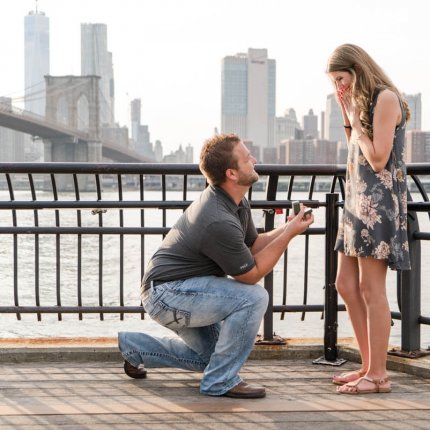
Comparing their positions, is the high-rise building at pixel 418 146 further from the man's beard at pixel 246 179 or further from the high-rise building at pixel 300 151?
the man's beard at pixel 246 179

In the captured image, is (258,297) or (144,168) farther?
(144,168)

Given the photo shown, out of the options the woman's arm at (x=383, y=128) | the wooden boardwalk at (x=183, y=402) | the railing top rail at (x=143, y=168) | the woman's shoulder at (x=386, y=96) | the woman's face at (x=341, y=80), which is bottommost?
the wooden boardwalk at (x=183, y=402)

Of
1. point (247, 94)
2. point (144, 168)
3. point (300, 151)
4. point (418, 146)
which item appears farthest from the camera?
point (247, 94)

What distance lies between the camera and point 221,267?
3.37m

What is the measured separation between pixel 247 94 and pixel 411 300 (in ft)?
554

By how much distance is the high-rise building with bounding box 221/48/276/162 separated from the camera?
158375mm

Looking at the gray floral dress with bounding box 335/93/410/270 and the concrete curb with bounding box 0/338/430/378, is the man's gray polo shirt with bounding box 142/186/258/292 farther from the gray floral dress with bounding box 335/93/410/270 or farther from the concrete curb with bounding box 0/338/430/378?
the concrete curb with bounding box 0/338/430/378

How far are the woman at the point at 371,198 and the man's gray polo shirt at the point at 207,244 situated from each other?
48 centimetres

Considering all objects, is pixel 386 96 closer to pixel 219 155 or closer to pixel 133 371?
pixel 219 155

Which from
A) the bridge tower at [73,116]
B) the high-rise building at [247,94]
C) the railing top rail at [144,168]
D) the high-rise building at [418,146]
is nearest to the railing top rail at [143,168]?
the railing top rail at [144,168]

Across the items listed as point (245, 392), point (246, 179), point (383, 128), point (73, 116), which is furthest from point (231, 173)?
point (73, 116)

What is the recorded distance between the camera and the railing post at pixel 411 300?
4090 mm

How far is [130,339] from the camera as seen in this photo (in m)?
3.76

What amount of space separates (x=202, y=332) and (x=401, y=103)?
1.30 meters
